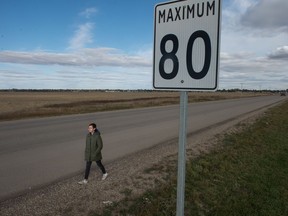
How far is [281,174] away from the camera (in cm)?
828

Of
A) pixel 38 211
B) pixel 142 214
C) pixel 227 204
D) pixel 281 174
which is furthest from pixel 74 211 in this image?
pixel 281 174

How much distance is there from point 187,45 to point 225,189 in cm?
488

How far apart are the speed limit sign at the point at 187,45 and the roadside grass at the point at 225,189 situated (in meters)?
3.25

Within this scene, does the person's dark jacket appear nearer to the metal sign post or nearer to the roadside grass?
the roadside grass

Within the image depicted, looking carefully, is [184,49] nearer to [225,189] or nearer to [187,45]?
[187,45]

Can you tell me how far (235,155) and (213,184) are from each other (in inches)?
140

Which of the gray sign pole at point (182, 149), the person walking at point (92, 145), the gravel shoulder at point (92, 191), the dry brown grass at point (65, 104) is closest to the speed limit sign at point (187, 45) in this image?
the gray sign pole at point (182, 149)

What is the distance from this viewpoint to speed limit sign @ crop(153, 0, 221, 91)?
256 centimetres

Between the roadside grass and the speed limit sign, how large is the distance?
3.25m

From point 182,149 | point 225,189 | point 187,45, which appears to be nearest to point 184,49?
point 187,45

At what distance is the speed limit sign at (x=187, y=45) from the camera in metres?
2.56

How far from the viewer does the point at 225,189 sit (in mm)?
6977

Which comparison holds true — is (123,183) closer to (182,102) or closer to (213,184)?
(213,184)

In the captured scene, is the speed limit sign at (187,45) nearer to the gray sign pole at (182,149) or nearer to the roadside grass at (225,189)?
the gray sign pole at (182,149)
